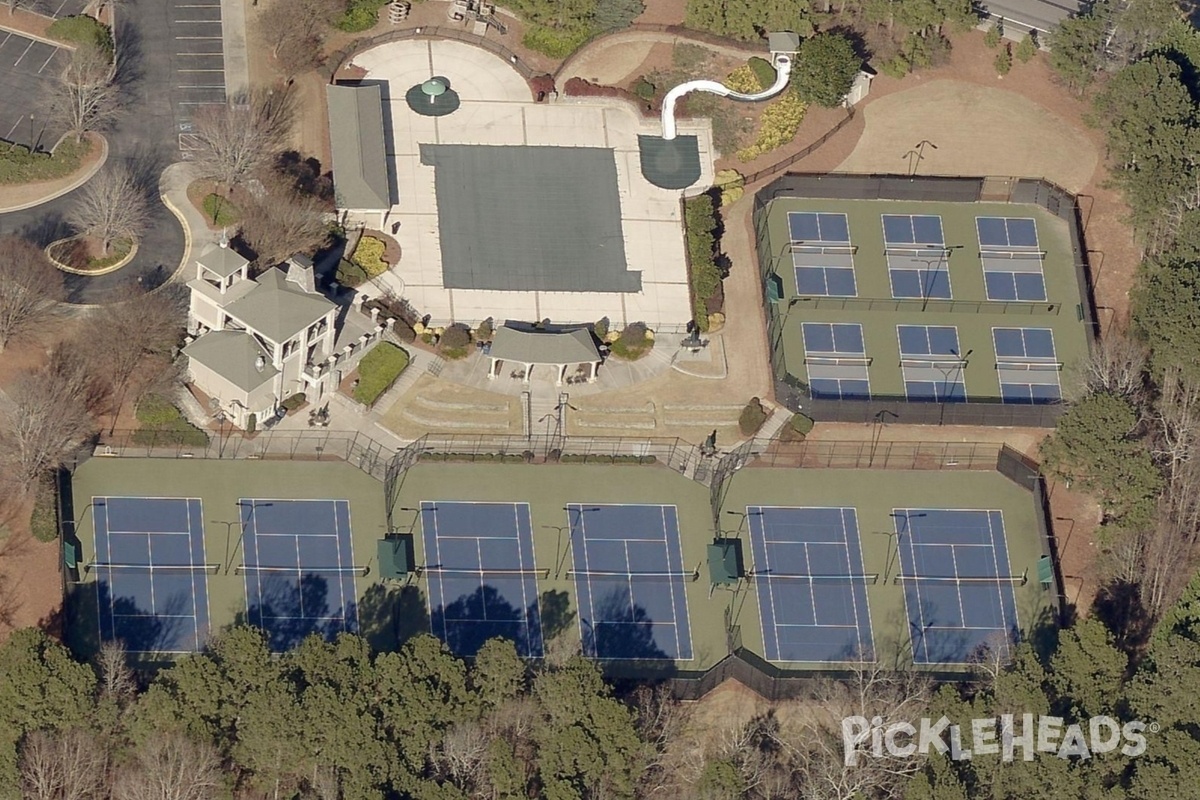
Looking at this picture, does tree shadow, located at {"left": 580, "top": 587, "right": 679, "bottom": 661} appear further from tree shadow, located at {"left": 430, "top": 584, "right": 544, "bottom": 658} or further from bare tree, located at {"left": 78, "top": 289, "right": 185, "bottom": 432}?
bare tree, located at {"left": 78, "top": 289, "right": 185, "bottom": 432}

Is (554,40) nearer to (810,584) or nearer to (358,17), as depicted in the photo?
(358,17)

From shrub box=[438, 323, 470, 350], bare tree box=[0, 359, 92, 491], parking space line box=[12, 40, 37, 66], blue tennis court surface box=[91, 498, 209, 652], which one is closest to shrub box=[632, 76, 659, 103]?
shrub box=[438, 323, 470, 350]

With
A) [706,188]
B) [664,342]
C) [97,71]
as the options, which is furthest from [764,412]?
[97,71]

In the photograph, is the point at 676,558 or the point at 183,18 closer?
the point at 676,558

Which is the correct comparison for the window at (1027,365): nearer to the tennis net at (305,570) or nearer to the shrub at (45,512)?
the tennis net at (305,570)

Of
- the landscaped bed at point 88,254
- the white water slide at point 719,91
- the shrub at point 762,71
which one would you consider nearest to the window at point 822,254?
the white water slide at point 719,91

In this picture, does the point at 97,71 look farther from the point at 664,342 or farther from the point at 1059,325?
the point at 1059,325
